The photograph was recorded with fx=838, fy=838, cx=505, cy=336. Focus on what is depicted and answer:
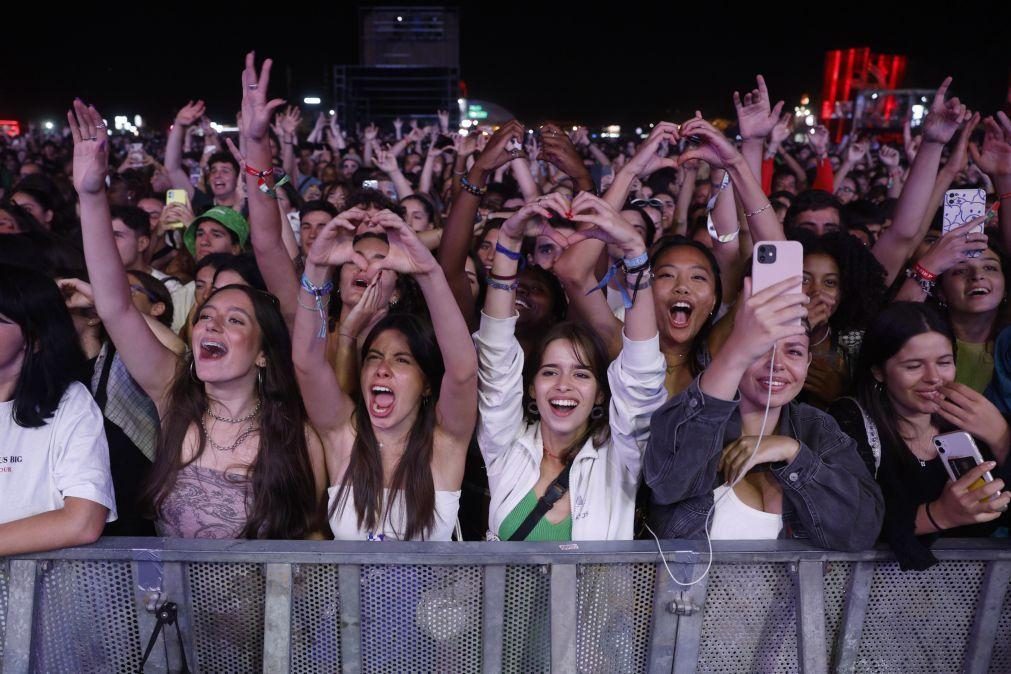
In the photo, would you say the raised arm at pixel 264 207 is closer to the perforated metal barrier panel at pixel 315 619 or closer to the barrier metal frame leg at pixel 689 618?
the perforated metal barrier panel at pixel 315 619

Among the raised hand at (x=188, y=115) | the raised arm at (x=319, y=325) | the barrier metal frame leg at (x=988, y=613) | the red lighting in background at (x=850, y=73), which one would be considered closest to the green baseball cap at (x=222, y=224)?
the raised hand at (x=188, y=115)

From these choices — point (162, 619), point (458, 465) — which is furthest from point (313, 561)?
point (458, 465)

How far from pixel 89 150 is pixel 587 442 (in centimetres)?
174

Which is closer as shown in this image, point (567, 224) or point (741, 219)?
point (567, 224)

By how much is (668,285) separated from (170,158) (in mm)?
4822

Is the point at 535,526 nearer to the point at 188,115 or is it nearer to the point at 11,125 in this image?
the point at 188,115

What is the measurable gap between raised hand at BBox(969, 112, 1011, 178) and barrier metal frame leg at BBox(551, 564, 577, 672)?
127 inches

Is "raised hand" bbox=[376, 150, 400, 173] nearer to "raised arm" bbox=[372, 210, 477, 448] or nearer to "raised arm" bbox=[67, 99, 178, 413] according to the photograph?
"raised arm" bbox=[67, 99, 178, 413]

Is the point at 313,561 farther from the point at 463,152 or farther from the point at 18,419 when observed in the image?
the point at 463,152

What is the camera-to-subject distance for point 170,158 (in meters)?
6.52

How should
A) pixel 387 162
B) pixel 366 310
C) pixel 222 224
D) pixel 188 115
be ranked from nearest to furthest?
pixel 366 310 < pixel 222 224 < pixel 188 115 < pixel 387 162


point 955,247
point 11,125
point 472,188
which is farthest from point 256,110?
point 11,125

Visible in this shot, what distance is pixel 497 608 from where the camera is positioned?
1.86 m

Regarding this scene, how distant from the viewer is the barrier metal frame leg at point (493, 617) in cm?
185
